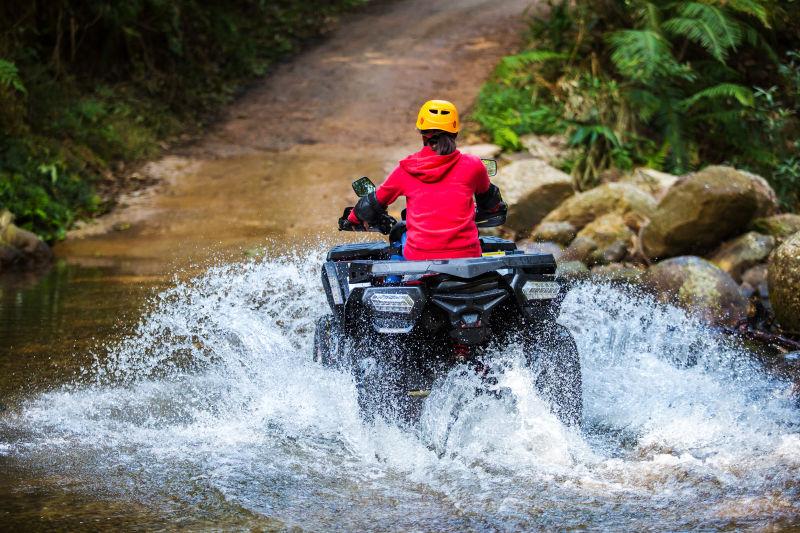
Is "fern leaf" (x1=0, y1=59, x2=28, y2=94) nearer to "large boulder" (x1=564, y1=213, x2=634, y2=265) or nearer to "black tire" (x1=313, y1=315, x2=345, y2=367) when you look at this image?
"large boulder" (x1=564, y1=213, x2=634, y2=265)

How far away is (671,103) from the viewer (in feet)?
47.3

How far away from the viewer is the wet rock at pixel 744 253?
33.3 feet

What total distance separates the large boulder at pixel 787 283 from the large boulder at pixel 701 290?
20.5 inches

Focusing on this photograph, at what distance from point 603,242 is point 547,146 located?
12.1ft

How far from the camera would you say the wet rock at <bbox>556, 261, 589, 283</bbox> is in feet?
34.5

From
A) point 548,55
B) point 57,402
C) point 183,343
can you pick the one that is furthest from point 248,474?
point 548,55

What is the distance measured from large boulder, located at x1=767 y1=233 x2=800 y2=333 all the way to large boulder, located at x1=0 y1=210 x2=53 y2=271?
26.4 ft

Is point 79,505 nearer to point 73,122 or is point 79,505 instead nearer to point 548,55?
point 73,122

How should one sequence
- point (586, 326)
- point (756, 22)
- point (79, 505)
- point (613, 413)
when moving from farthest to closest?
point (756, 22)
point (586, 326)
point (613, 413)
point (79, 505)

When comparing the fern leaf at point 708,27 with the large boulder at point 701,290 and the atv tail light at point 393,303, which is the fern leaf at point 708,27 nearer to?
the large boulder at point 701,290

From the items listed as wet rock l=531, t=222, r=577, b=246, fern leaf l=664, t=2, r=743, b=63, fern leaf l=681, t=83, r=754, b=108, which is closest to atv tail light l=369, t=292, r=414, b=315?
wet rock l=531, t=222, r=577, b=246

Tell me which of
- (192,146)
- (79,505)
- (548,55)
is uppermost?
(548,55)

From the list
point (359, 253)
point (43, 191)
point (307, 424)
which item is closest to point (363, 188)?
point (359, 253)

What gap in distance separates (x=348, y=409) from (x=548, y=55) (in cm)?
1147
